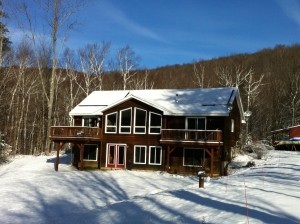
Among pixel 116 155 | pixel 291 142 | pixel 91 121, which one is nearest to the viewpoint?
pixel 116 155

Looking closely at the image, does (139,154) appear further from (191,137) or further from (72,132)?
(72,132)

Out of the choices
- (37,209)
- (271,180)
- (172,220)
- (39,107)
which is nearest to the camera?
(172,220)

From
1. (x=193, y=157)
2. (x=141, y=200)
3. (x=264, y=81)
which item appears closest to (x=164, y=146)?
(x=193, y=157)

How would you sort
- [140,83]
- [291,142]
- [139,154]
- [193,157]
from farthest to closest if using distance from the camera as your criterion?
[140,83]
[291,142]
[139,154]
[193,157]

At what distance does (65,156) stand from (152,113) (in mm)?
12812

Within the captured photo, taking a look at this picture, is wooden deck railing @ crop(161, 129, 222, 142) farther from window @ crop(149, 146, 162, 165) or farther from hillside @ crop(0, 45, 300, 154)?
hillside @ crop(0, 45, 300, 154)

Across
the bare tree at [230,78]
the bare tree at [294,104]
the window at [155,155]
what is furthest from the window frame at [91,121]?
the bare tree at [294,104]

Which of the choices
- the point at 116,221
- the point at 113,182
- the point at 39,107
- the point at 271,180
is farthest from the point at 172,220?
the point at 39,107

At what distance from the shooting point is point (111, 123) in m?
30.2

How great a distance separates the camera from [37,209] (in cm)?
1503

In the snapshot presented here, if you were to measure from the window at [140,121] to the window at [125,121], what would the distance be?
620 mm

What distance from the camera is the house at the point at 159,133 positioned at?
26797 mm

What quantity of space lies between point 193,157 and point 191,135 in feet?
6.79

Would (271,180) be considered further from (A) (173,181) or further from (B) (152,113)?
(B) (152,113)
